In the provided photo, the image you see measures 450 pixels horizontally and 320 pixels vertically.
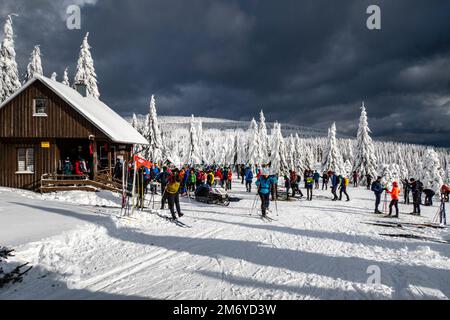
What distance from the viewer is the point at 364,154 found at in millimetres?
40875

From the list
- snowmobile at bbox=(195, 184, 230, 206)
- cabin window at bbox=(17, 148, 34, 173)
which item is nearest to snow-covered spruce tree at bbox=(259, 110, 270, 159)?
snowmobile at bbox=(195, 184, 230, 206)

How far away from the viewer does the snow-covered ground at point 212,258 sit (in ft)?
17.6

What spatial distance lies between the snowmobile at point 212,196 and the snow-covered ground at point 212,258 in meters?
4.96

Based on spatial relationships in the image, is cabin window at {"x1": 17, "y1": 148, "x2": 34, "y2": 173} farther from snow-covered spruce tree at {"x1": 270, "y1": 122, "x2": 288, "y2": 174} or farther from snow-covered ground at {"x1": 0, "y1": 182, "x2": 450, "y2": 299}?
snow-covered spruce tree at {"x1": 270, "y1": 122, "x2": 288, "y2": 174}

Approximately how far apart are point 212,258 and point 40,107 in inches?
708

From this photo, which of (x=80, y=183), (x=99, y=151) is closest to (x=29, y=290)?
(x=80, y=183)

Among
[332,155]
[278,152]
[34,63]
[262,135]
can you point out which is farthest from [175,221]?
[262,135]

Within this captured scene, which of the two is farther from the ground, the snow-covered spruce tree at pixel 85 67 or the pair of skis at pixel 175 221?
the snow-covered spruce tree at pixel 85 67

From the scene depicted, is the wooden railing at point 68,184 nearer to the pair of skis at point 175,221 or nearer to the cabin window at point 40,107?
the cabin window at point 40,107

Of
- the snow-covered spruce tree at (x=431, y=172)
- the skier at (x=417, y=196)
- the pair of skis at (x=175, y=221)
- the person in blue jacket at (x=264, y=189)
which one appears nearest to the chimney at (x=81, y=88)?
the pair of skis at (x=175, y=221)

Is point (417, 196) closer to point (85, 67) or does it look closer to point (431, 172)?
point (431, 172)

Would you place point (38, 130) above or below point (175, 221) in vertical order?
above

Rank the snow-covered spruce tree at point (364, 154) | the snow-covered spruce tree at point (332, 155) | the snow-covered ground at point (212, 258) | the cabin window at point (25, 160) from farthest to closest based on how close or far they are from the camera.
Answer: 1. the snow-covered spruce tree at point (332, 155)
2. the snow-covered spruce tree at point (364, 154)
3. the cabin window at point (25, 160)
4. the snow-covered ground at point (212, 258)

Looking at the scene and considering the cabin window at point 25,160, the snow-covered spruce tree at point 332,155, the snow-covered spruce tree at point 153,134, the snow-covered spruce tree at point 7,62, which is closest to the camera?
the cabin window at point 25,160
